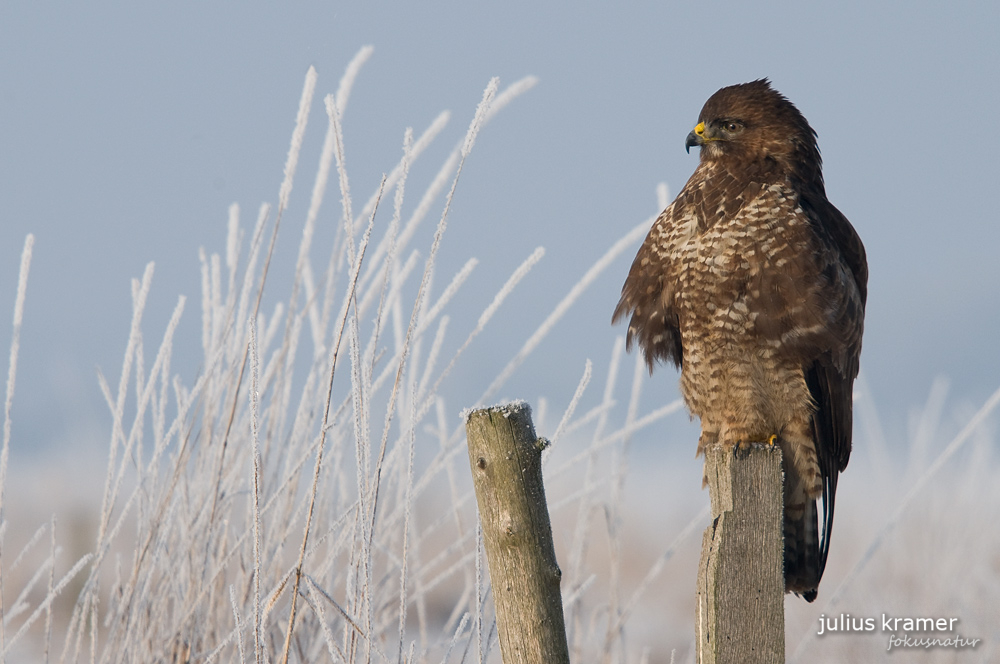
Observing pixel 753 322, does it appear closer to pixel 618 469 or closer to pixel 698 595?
pixel 618 469

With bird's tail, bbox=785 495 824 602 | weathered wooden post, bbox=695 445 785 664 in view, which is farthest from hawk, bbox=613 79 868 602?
weathered wooden post, bbox=695 445 785 664

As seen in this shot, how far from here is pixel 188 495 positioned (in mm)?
2381

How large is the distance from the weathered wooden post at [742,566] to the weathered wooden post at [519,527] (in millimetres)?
281

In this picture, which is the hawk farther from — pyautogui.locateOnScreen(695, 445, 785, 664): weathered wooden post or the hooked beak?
pyautogui.locateOnScreen(695, 445, 785, 664): weathered wooden post

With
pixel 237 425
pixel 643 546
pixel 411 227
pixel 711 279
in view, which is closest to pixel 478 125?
pixel 411 227

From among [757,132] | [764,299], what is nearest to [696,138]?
[757,132]

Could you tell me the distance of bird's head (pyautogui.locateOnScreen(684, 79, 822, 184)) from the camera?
2.53 m

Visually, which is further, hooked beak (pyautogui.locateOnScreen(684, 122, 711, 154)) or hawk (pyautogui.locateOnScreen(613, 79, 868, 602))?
hooked beak (pyautogui.locateOnScreen(684, 122, 711, 154))

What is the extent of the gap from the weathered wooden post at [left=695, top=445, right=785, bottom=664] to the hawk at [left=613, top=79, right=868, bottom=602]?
0.63m

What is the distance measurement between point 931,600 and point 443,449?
13.0ft

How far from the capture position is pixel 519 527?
166 cm

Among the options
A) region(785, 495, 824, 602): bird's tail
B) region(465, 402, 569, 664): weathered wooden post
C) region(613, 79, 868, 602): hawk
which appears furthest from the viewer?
region(785, 495, 824, 602): bird's tail

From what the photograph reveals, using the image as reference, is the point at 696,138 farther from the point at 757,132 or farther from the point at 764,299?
the point at 764,299

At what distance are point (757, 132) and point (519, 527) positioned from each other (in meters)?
1.45
